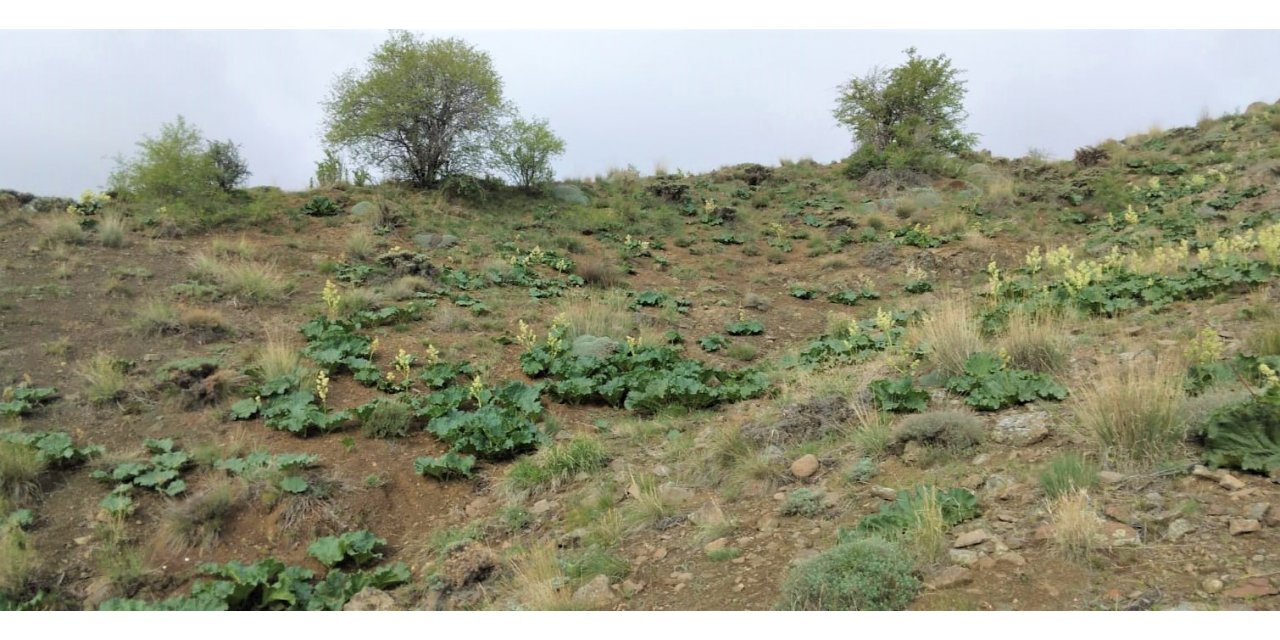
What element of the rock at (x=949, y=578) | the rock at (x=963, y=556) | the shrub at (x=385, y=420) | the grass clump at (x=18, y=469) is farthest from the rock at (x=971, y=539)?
the grass clump at (x=18, y=469)

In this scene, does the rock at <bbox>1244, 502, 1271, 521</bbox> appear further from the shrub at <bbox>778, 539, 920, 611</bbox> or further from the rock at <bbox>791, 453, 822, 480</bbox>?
the rock at <bbox>791, 453, 822, 480</bbox>

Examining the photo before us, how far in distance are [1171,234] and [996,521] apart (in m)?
11.0

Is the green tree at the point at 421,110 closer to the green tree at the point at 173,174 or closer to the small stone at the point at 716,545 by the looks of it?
the green tree at the point at 173,174

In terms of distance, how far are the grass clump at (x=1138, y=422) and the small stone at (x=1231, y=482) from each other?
30cm

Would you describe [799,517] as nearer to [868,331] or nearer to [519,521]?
[519,521]

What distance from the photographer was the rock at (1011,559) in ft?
9.50

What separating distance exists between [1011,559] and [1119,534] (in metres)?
0.45

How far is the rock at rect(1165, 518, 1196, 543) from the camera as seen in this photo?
9.40ft

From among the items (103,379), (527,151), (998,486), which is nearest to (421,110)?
(527,151)

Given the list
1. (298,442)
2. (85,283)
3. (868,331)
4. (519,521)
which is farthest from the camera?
(85,283)

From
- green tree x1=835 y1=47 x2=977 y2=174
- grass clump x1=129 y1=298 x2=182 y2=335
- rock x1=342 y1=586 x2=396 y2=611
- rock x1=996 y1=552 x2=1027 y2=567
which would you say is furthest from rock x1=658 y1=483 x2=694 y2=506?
green tree x1=835 y1=47 x2=977 y2=174

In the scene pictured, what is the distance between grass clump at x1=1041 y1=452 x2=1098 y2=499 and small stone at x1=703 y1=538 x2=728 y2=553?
1.54 meters

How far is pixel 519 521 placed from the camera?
4621 mm

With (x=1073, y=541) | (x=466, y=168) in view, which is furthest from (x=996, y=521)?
(x=466, y=168)
